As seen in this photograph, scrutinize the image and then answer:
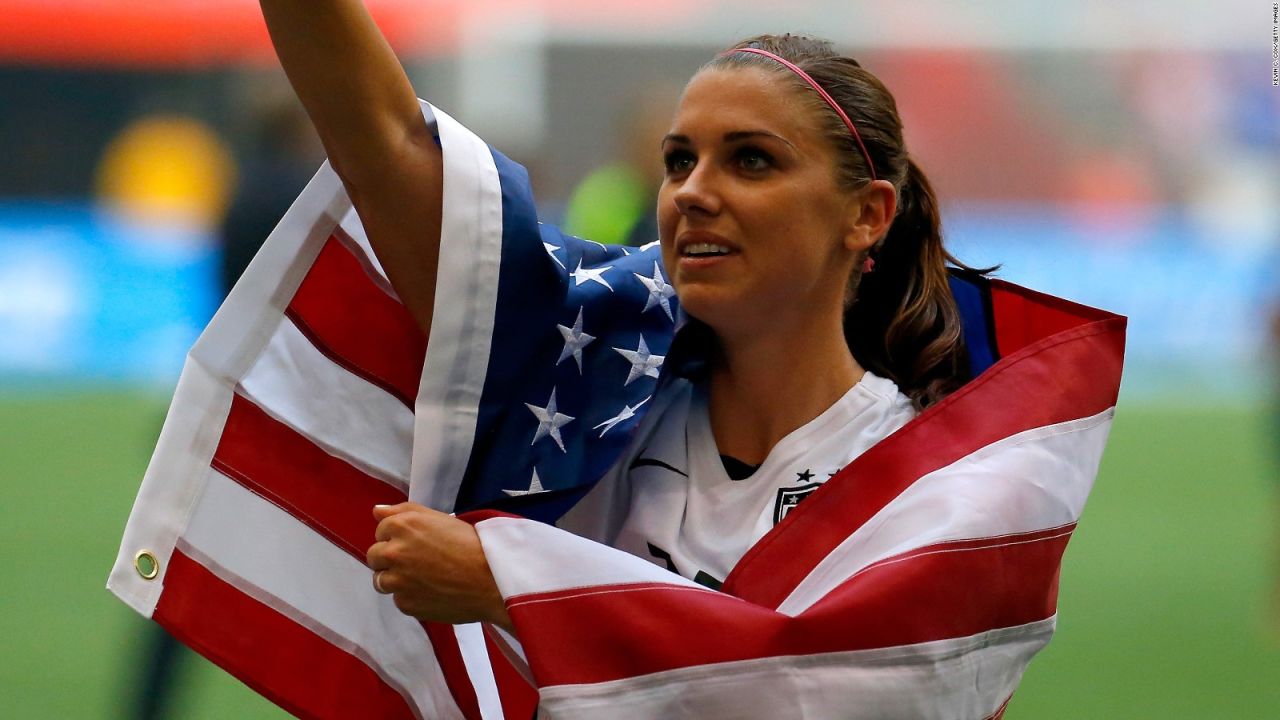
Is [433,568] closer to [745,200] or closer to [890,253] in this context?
[745,200]

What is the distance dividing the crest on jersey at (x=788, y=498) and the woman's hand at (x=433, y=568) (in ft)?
1.40

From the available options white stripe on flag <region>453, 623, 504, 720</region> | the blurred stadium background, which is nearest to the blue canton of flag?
white stripe on flag <region>453, 623, 504, 720</region>

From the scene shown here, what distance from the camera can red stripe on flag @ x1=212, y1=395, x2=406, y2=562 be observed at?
206cm

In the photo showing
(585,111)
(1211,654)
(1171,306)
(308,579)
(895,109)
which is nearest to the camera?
(308,579)

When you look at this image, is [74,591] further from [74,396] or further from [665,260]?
[74,396]

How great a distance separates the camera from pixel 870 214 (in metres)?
2.19

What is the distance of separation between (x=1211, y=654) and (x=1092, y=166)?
1042 cm

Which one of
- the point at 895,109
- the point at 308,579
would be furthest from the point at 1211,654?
the point at 308,579

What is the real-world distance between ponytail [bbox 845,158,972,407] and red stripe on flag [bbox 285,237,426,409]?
0.69 metres

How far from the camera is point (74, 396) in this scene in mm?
11430

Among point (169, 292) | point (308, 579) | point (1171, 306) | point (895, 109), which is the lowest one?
point (169, 292)

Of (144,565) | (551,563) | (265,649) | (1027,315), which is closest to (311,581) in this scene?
(265,649)

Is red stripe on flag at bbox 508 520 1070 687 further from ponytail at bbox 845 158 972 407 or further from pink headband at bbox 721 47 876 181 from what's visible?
pink headband at bbox 721 47 876 181

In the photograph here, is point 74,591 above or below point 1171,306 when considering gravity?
below
